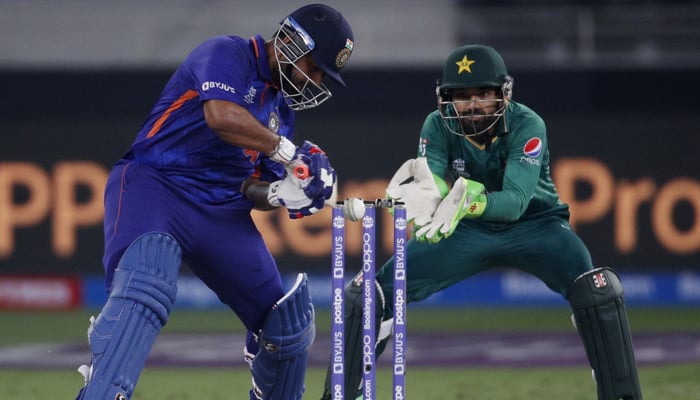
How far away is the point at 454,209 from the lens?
5.16 metres

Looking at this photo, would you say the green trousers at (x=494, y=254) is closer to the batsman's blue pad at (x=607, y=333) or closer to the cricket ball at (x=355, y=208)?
the batsman's blue pad at (x=607, y=333)

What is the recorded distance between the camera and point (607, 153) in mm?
11883

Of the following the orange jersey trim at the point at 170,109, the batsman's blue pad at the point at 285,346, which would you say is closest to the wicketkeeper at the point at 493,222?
the batsman's blue pad at the point at 285,346

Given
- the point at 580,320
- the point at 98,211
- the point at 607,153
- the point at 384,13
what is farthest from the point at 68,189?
the point at 580,320

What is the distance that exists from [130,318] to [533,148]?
6.42 feet

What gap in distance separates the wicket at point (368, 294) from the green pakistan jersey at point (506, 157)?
84 cm

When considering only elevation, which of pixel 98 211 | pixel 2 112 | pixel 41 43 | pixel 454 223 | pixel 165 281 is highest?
pixel 41 43

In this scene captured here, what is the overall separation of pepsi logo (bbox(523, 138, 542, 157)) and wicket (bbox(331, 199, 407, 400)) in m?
0.98

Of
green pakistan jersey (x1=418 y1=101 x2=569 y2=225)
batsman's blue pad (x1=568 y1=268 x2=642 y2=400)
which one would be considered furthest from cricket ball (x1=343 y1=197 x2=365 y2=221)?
batsman's blue pad (x1=568 y1=268 x2=642 y2=400)

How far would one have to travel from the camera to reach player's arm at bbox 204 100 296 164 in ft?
15.3

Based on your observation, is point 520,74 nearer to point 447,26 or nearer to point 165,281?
point 447,26

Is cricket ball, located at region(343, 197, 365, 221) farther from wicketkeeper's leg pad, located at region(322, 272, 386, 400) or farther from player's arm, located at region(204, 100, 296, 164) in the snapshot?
wicketkeeper's leg pad, located at region(322, 272, 386, 400)

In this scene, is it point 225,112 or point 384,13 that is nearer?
point 225,112

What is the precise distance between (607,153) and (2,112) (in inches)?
223
